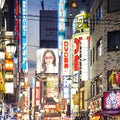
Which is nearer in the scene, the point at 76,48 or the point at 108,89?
the point at 108,89

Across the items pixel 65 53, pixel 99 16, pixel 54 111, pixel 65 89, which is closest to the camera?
pixel 99 16

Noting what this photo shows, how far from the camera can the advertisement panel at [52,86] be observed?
600ft

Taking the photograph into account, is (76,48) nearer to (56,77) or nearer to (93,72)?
(93,72)

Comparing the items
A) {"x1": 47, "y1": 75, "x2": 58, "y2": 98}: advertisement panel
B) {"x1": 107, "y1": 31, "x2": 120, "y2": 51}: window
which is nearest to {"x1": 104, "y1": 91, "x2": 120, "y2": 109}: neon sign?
{"x1": 107, "y1": 31, "x2": 120, "y2": 51}: window

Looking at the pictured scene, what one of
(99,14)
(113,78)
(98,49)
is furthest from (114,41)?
(98,49)

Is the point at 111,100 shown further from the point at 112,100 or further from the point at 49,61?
the point at 49,61

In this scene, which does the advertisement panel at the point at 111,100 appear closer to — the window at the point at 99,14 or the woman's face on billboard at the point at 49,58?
the window at the point at 99,14

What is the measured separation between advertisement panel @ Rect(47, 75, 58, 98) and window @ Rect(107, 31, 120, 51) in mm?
141307

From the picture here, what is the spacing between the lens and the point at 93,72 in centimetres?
4741

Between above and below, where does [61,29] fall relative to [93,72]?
above

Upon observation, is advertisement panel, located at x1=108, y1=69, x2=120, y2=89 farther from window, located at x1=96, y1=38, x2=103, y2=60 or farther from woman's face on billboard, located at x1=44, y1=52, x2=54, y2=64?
woman's face on billboard, located at x1=44, y1=52, x2=54, y2=64

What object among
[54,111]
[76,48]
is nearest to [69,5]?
[54,111]

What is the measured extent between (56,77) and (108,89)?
498 feet

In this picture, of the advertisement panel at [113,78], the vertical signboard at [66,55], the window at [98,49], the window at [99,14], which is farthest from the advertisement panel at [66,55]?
the advertisement panel at [113,78]
